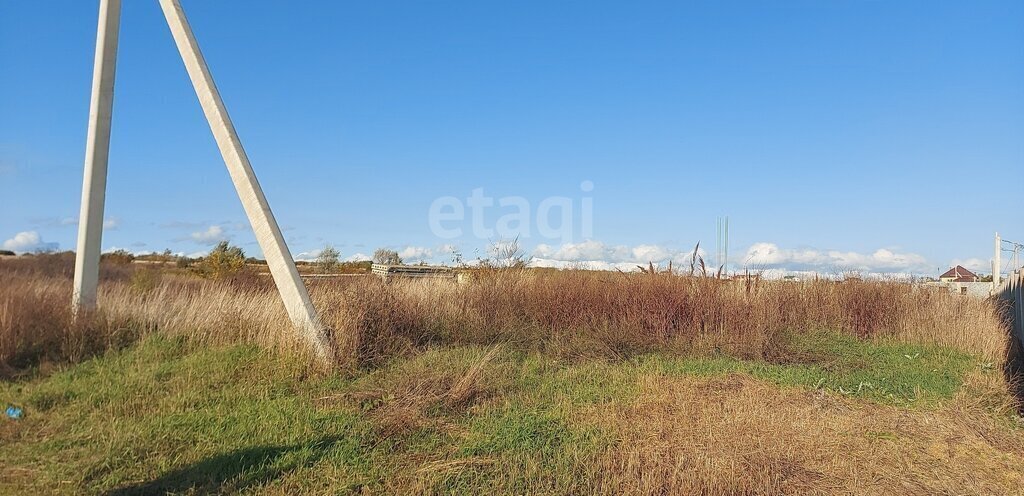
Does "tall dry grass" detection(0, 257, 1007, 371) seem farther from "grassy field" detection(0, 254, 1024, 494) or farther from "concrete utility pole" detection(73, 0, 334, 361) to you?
"concrete utility pole" detection(73, 0, 334, 361)

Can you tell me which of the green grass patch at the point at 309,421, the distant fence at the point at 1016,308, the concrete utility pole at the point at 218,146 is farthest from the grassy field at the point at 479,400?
the distant fence at the point at 1016,308

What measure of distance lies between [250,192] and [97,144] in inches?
96.2

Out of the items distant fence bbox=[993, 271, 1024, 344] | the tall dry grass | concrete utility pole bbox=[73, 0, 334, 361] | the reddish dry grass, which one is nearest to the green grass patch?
the reddish dry grass

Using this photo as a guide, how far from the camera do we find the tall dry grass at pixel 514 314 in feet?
23.5

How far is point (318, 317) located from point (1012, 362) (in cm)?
1070

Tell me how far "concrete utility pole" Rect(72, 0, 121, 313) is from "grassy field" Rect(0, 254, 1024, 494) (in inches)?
21.5

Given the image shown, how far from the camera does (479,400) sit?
591 cm

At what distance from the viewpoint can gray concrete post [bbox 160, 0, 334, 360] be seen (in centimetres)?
719

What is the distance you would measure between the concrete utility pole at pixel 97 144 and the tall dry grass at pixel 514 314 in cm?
53

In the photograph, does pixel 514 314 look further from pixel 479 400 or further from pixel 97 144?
pixel 97 144

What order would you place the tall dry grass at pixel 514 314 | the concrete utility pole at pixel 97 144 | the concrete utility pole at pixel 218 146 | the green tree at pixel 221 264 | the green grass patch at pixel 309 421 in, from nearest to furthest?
the green grass patch at pixel 309 421 → the tall dry grass at pixel 514 314 → the concrete utility pole at pixel 218 146 → the concrete utility pole at pixel 97 144 → the green tree at pixel 221 264

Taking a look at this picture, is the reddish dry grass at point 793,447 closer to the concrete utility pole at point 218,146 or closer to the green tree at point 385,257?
the concrete utility pole at point 218,146

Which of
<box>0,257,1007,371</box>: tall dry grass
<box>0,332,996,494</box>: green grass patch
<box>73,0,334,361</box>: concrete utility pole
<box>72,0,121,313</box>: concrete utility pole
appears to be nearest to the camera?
<box>0,332,996,494</box>: green grass patch

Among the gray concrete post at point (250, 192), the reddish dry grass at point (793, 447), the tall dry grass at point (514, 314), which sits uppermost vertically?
the gray concrete post at point (250, 192)
